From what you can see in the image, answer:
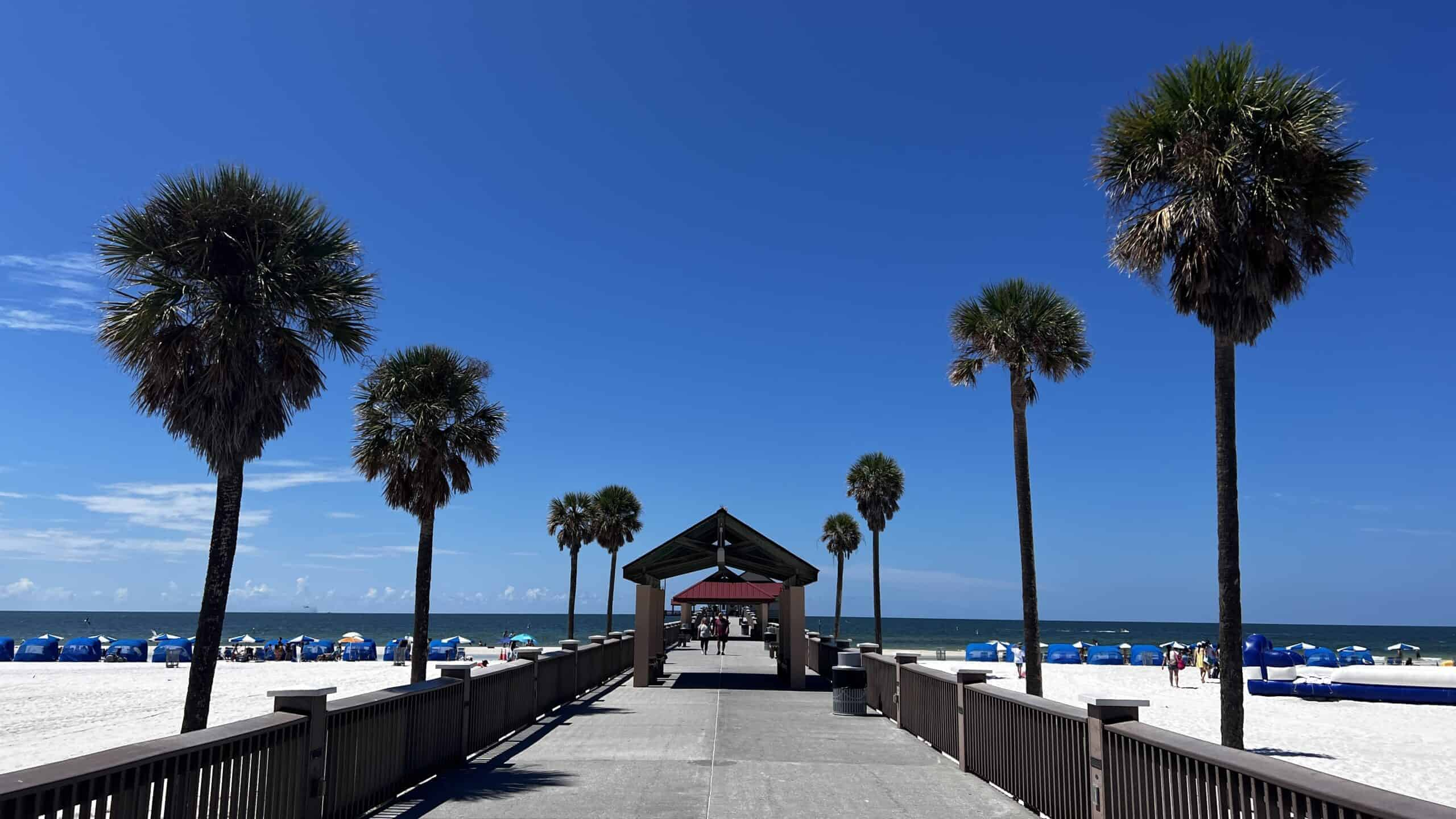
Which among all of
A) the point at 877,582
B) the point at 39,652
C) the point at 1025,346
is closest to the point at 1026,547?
the point at 1025,346

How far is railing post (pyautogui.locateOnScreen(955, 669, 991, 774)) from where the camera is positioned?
35.9ft

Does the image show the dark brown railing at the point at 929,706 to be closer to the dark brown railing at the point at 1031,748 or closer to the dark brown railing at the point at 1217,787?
the dark brown railing at the point at 1031,748

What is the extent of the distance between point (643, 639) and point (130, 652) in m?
46.0

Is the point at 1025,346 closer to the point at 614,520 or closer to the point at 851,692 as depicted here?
the point at 851,692

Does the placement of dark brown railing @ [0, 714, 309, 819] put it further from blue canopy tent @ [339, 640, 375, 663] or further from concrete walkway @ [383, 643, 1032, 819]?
blue canopy tent @ [339, 640, 375, 663]

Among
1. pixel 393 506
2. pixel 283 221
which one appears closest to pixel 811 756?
pixel 283 221

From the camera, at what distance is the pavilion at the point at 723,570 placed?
2430cm

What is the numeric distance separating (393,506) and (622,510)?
31428 mm

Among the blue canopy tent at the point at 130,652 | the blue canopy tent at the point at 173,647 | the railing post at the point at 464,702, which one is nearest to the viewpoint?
the railing post at the point at 464,702

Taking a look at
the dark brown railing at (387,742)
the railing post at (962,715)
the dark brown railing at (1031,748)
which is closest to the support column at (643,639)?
the dark brown railing at (387,742)

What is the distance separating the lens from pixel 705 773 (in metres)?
10.7

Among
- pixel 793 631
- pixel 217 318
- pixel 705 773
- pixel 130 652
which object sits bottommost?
pixel 130 652

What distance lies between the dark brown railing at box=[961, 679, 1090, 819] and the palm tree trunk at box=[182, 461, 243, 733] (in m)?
9.82

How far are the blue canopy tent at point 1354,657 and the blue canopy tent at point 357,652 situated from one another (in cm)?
6139
